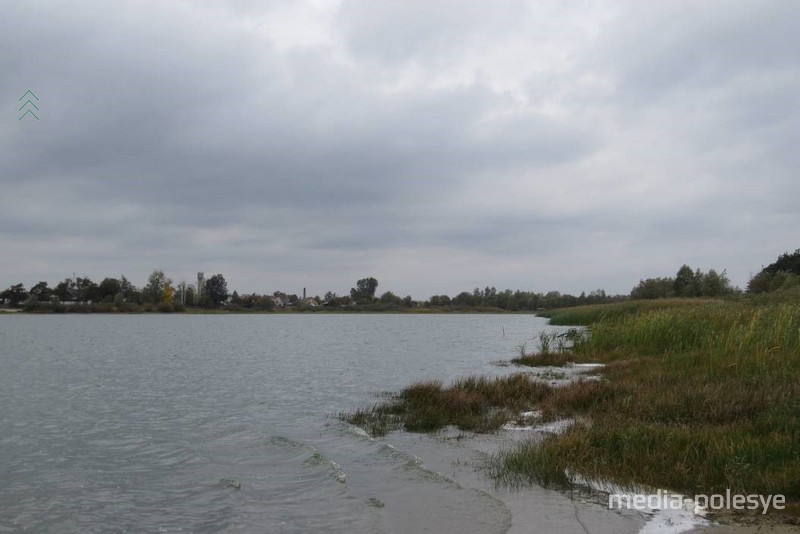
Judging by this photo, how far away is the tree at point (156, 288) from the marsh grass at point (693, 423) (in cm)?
17899

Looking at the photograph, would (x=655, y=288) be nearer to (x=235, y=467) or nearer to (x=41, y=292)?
(x=235, y=467)

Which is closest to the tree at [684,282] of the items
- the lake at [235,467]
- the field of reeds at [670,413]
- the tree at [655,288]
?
the tree at [655,288]

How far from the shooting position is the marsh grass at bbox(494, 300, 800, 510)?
8.36 m

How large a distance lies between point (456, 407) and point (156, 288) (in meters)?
187

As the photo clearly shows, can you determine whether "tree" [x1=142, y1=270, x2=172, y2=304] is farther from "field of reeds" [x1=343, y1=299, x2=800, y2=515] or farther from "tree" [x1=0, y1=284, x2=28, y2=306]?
"field of reeds" [x1=343, y1=299, x2=800, y2=515]

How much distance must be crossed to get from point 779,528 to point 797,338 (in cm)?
1129

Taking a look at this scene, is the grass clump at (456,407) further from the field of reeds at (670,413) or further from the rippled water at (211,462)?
the rippled water at (211,462)

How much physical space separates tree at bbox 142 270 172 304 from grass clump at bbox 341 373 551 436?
17469 centimetres

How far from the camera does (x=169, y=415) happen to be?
16844 millimetres

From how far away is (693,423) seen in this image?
10.7 meters

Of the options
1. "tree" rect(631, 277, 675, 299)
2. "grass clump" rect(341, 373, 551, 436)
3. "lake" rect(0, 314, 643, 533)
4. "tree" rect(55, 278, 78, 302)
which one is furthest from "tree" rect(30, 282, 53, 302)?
"grass clump" rect(341, 373, 551, 436)

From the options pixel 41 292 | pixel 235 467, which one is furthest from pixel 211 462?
pixel 41 292

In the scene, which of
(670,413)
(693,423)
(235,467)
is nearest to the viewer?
(693,423)

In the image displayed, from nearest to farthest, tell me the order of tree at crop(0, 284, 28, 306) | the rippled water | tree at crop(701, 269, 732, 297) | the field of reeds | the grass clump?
1. the field of reeds
2. the rippled water
3. the grass clump
4. tree at crop(701, 269, 732, 297)
5. tree at crop(0, 284, 28, 306)
